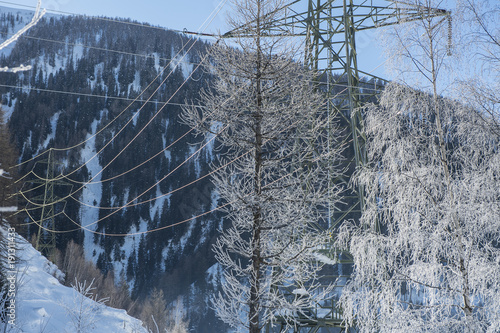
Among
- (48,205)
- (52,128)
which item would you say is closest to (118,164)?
(52,128)

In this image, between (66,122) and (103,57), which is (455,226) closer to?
(66,122)

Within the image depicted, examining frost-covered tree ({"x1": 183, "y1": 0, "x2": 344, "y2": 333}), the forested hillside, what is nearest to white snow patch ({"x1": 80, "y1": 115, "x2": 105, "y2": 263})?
the forested hillside

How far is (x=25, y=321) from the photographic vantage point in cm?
980

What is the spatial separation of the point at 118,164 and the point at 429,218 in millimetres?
94826

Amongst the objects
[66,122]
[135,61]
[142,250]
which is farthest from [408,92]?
[135,61]

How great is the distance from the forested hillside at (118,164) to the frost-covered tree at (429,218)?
5026 cm

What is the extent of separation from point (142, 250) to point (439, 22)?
77.2m

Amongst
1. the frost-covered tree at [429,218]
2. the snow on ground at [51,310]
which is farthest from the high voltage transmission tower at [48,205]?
the frost-covered tree at [429,218]

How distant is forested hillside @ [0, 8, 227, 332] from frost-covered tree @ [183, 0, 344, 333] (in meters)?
48.7

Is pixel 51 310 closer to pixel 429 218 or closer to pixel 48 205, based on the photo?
pixel 429 218

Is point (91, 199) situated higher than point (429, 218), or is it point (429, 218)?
point (429, 218)

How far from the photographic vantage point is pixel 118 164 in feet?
310

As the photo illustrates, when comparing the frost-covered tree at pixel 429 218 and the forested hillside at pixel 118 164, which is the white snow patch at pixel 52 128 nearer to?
the forested hillside at pixel 118 164

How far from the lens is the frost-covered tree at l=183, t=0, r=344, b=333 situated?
22.4 feet
